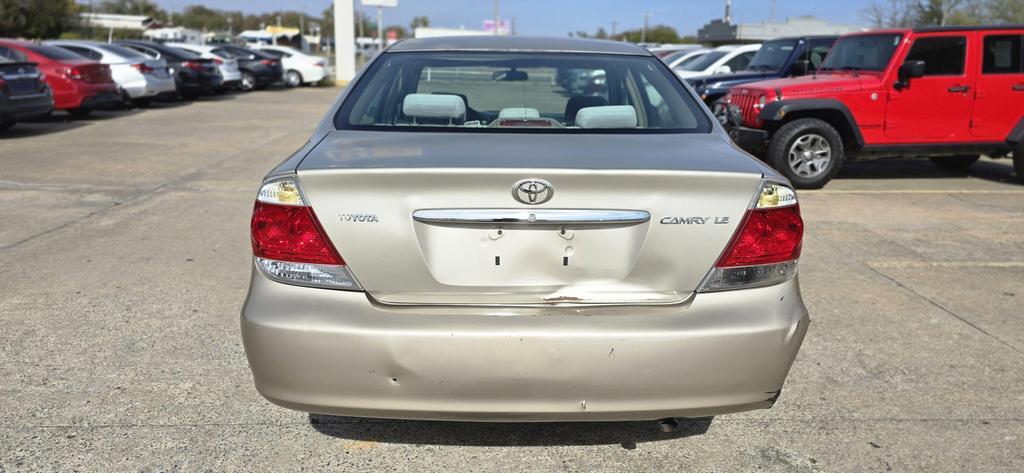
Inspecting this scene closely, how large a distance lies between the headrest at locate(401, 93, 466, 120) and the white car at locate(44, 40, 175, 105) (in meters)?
16.6

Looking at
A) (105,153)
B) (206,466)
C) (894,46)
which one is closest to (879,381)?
(206,466)

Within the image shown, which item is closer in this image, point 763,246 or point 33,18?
point 763,246

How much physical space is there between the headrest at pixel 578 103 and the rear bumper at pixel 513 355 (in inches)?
57.5

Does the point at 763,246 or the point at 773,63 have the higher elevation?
the point at 773,63

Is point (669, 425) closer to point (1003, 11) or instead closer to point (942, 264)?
point (942, 264)

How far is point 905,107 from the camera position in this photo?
919 centimetres

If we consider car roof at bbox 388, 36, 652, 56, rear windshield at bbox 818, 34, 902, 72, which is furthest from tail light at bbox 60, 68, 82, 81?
car roof at bbox 388, 36, 652, 56

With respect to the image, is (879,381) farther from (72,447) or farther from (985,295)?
(72,447)

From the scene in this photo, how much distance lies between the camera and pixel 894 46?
9367 mm

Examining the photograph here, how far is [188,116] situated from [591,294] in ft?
55.5

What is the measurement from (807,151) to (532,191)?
24.6 ft

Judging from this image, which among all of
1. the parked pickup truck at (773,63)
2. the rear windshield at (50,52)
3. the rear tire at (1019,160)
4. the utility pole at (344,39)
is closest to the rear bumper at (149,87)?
the rear windshield at (50,52)

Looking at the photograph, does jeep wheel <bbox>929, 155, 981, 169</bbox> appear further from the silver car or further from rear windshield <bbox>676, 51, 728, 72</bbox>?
the silver car

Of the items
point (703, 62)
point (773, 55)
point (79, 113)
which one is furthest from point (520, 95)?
point (79, 113)
